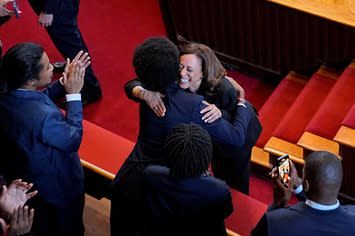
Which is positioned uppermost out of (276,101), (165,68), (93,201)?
(165,68)

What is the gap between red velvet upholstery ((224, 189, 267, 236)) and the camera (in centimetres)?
176

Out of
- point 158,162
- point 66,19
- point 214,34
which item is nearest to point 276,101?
point 214,34

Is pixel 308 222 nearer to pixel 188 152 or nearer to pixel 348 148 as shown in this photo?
pixel 188 152

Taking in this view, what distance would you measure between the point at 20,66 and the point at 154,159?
A: 1.65 ft

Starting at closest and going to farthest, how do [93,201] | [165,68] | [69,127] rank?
[165,68]
[69,127]
[93,201]

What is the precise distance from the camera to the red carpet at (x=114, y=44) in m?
2.91

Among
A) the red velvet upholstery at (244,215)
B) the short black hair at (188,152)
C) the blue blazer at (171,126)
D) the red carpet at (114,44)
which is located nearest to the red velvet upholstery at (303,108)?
the red carpet at (114,44)

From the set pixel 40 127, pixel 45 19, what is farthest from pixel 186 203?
pixel 45 19

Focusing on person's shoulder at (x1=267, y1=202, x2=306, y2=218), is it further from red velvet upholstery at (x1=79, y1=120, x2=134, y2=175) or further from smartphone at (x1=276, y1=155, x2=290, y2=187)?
red velvet upholstery at (x1=79, y1=120, x2=134, y2=175)

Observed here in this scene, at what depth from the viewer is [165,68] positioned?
57.9 inches

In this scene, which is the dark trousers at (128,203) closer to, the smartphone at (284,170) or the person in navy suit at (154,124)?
the person in navy suit at (154,124)

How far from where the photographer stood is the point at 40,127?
155cm

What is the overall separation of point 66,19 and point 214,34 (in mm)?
1009

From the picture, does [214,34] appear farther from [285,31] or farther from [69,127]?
[69,127]
